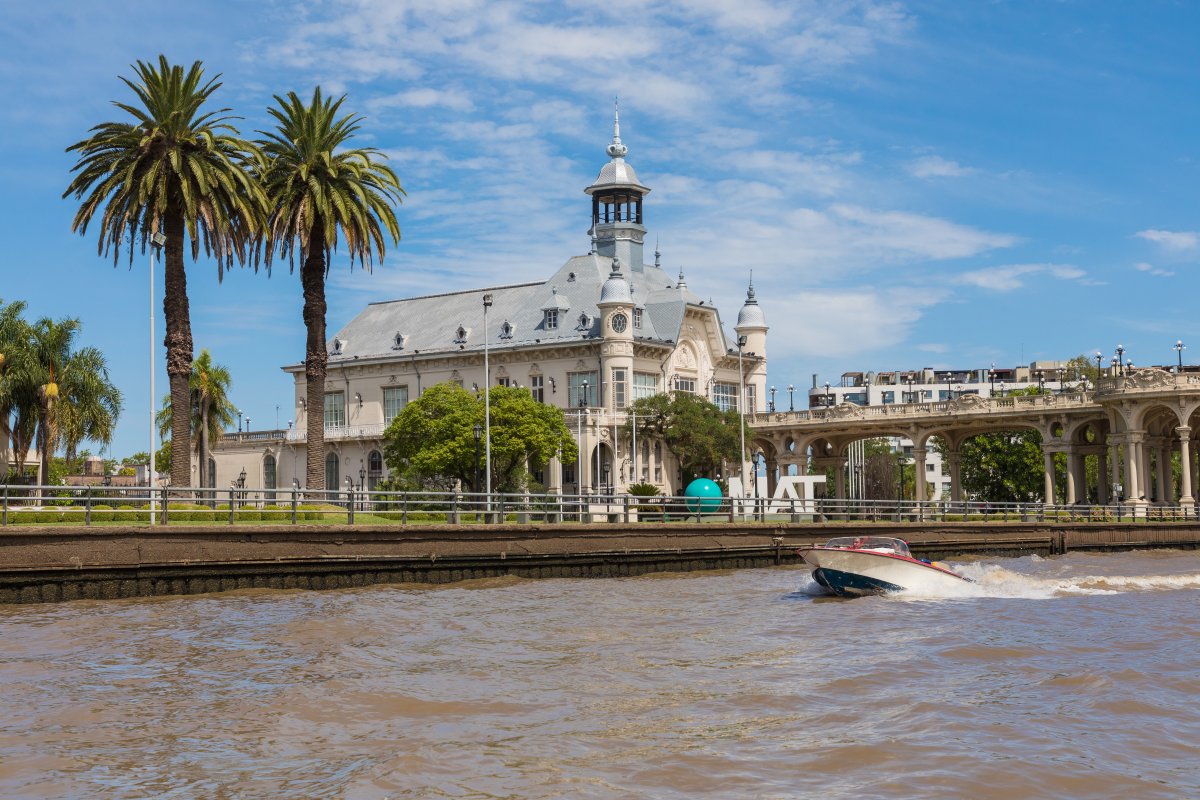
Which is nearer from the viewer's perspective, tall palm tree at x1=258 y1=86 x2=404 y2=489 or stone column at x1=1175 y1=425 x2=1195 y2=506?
tall palm tree at x1=258 y1=86 x2=404 y2=489

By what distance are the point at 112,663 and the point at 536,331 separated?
77.1 metres

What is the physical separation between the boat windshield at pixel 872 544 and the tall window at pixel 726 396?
6493 cm

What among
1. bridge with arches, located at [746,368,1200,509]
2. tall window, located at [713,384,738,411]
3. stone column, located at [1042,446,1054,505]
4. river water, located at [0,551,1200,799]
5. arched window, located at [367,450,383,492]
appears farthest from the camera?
tall window, located at [713,384,738,411]

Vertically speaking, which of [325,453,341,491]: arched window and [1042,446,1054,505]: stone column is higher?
[325,453,341,491]: arched window

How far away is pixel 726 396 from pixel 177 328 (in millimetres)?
63559

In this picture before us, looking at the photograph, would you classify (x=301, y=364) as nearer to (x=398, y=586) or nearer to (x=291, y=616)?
(x=398, y=586)

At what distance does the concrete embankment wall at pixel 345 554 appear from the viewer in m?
25.5

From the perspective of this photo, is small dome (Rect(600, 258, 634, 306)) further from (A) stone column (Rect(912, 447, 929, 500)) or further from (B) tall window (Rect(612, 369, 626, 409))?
(A) stone column (Rect(912, 447, 929, 500))

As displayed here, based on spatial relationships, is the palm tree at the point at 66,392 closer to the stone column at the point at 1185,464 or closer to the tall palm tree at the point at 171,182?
the tall palm tree at the point at 171,182

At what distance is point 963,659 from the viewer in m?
19.8

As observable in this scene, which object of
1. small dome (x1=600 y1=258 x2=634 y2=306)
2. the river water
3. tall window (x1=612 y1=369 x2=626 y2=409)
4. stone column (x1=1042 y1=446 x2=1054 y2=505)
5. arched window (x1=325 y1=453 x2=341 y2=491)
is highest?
small dome (x1=600 y1=258 x2=634 y2=306)

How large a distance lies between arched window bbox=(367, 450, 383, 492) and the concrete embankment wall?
56102 millimetres

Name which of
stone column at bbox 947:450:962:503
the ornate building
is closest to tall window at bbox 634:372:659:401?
the ornate building

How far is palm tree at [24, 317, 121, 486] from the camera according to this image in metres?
55.8
